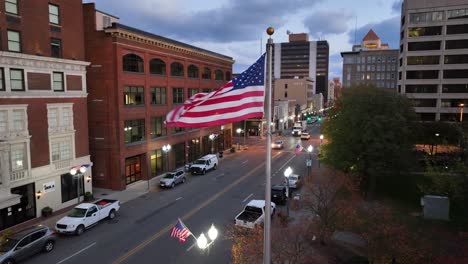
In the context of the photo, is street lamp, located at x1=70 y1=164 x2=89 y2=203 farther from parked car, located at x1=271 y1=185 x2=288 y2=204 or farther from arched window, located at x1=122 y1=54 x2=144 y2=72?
parked car, located at x1=271 y1=185 x2=288 y2=204

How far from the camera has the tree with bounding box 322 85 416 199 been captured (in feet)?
99.2

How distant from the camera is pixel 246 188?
37.4 meters

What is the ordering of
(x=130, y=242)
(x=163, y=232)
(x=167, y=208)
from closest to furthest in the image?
(x=130, y=242) < (x=163, y=232) < (x=167, y=208)

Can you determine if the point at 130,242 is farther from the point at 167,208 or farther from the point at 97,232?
the point at 167,208

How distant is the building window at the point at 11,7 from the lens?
26.4m

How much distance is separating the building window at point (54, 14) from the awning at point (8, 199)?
1477 centimetres

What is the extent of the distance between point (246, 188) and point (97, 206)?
51.9ft

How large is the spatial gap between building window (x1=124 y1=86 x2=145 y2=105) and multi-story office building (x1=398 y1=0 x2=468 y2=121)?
193 feet

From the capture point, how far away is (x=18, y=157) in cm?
2716

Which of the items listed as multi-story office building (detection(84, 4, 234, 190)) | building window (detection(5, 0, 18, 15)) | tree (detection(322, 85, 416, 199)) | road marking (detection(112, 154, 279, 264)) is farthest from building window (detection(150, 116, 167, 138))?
tree (detection(322, 85, 416, 199))

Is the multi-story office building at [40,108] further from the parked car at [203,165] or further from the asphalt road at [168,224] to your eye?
the parked car at [203,165]

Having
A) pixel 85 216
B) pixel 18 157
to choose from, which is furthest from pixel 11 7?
pixel 85 216

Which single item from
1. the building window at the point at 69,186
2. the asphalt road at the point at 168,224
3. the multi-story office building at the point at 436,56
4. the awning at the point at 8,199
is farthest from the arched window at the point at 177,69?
the multi-story office building at the point at 436,56

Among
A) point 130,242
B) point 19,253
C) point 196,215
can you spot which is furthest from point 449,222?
point 19,253
